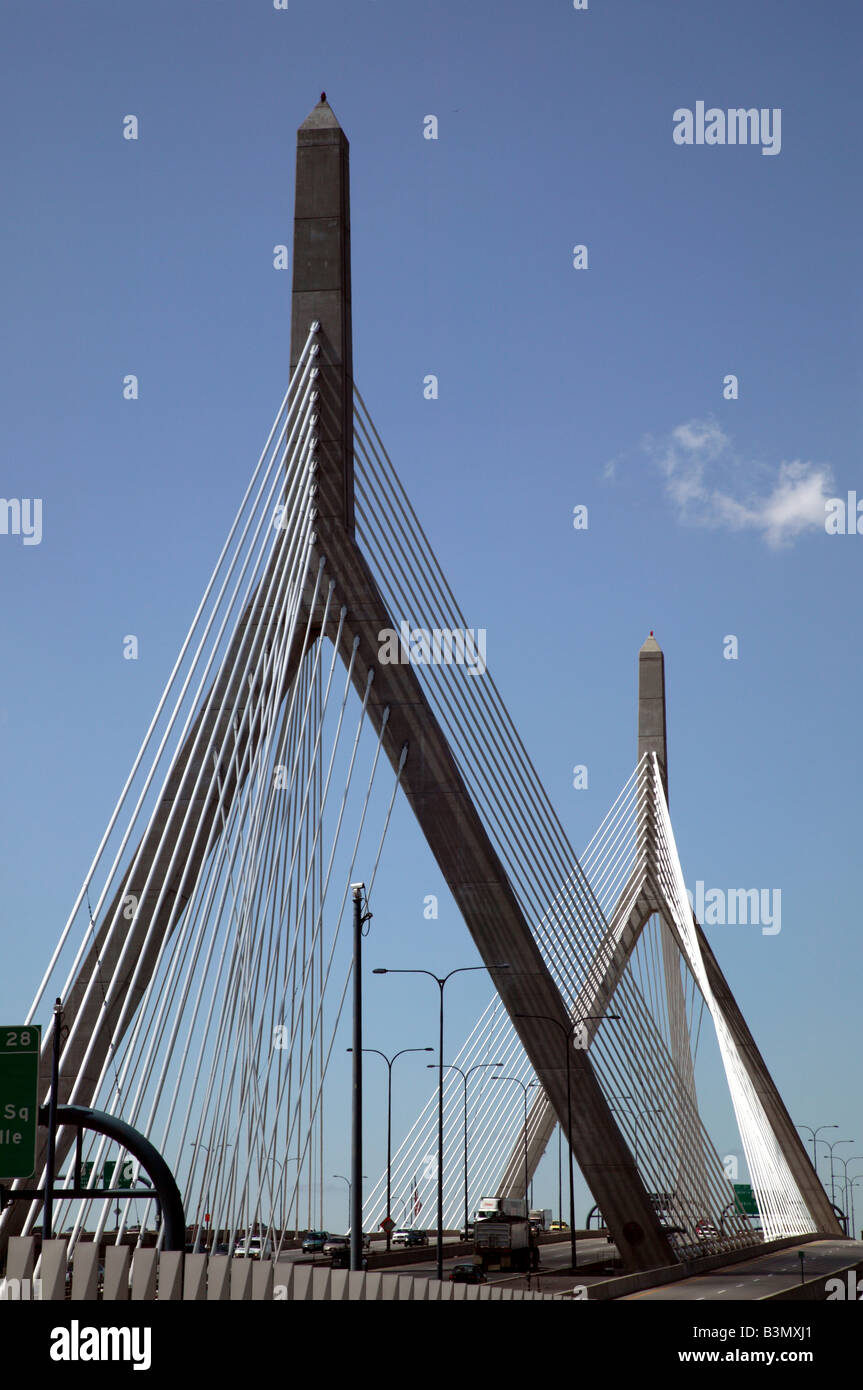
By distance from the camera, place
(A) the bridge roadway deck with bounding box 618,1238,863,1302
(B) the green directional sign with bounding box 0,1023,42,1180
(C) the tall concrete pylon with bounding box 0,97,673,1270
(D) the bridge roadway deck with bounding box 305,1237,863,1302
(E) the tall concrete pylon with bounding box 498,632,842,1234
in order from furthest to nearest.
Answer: (E) the tall concrete pylon with bounding box 498,632,842,1234 → (A) the bridge roadway deck with bounding box 618,1238,863,1302 → (D) the bridge roadway deck with bounding box 305,1237,863,1302 → (C) the tall concrete pylon with bounding box 0,97,673,1270 → (B) the green directional sign with bounding box 0,1023,42,1180

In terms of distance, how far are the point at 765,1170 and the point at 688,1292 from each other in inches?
1411

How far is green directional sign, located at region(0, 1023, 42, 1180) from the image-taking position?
17766mm

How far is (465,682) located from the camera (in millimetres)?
40031

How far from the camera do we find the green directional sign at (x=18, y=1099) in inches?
699

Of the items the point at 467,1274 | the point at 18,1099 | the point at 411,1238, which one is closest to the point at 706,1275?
the point at 467,1274

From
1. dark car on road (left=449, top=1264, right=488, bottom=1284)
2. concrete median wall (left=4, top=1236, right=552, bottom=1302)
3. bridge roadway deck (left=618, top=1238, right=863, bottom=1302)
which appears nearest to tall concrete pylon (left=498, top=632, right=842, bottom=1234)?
bridge roadway deck (left=618, top=1238, right=863, bottom=1302)

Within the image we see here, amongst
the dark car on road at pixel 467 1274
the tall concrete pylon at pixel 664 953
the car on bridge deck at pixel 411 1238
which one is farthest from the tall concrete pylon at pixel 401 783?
the car on bridge deck at pixel 411 1238

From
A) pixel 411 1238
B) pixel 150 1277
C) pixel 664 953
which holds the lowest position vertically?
pixel 411 1238

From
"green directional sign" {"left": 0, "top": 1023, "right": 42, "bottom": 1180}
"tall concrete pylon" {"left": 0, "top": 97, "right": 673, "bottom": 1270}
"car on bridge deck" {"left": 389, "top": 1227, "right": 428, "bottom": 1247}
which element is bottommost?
"car on bridge deck" {"left": 389, "top": 1227, "right": 428, "bottom": 1247}

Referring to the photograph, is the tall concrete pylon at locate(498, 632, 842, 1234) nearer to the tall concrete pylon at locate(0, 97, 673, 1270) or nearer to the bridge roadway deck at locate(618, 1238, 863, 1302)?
the bridge roadway deck at locate(618, 1238, 863, 1302)

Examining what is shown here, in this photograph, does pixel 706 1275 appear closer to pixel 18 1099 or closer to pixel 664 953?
pixel 664 953

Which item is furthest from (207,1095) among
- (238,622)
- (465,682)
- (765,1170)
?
(765,1170)

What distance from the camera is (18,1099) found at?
17.9m
